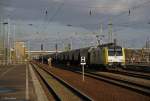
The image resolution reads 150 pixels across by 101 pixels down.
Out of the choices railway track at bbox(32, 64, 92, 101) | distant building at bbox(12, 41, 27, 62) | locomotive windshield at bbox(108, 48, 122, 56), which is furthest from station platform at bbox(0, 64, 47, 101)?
distant building at bbox(12, 41, 27, 62)

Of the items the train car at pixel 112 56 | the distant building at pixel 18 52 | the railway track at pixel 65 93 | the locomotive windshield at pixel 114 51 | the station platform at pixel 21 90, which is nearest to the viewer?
the railway track at pixel 65 93

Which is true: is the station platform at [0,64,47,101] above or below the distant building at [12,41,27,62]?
below

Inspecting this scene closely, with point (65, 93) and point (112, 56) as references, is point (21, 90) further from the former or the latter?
point (112, 56)

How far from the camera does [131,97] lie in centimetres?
1906

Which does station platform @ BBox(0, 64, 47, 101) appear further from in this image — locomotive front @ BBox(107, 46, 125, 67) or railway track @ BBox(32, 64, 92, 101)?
locomotive front @ BBox(107, 46, 125, 67)

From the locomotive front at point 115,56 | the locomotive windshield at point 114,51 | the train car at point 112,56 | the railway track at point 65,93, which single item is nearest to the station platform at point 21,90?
the railway track at point 65,93

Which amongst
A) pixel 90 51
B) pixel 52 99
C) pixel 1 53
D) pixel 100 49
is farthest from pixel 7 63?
pixel 52 99

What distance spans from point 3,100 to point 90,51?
41.3 metres

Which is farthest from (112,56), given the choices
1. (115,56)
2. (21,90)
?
(21,90)

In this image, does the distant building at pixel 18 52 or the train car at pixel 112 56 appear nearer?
the train car at pixel 112 56

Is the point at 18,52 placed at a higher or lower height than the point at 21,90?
higher

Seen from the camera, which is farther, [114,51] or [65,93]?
[114,51]

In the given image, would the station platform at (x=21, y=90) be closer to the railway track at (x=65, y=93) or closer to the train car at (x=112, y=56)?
the railway track at (x=65, y=93)

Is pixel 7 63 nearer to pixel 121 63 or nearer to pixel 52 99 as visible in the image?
pixel 121 63
